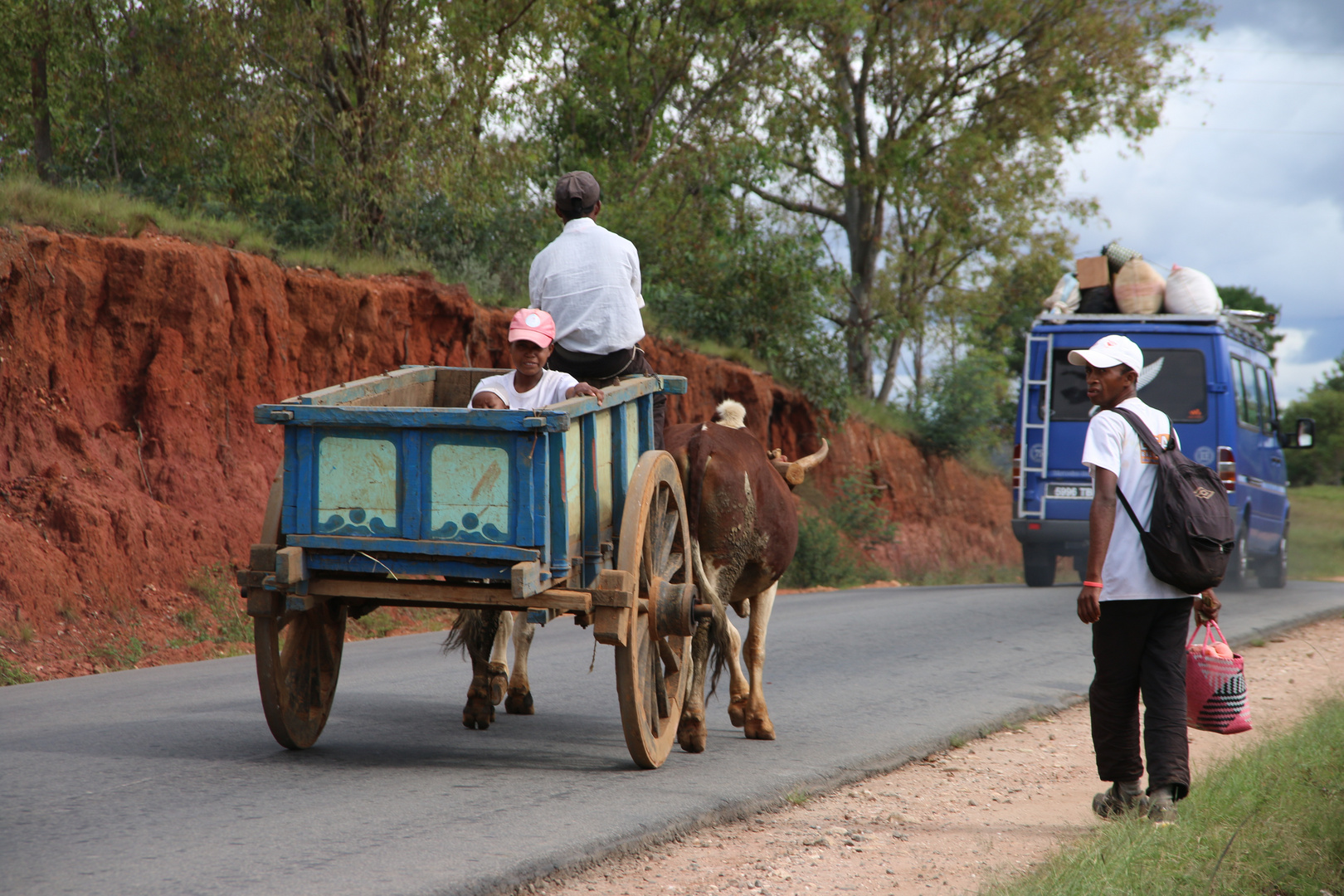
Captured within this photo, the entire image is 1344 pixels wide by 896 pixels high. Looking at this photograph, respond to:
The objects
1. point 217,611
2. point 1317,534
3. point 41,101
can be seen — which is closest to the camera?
point 217,611

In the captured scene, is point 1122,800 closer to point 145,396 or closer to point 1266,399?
point 145,396

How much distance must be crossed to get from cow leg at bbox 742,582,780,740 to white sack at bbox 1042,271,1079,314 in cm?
952

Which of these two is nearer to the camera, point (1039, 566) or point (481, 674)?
point (481, 674)

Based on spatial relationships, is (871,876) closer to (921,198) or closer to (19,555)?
(19,555)

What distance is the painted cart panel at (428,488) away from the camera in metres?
5.13

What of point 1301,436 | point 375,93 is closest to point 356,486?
point 375,93

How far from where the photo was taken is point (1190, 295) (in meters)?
15.1

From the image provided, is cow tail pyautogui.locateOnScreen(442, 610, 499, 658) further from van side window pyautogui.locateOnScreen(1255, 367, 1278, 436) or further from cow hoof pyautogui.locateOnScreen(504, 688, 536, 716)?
van side window pyautogui.locateOnScreen(1255, 367, 1278, 436)

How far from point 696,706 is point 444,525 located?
2021mm

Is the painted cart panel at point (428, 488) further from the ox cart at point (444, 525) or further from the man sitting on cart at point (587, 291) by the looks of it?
the man sitting on cart at point (587, 291)

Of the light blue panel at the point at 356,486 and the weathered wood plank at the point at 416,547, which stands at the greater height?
the light blue panel at the point at 356,486

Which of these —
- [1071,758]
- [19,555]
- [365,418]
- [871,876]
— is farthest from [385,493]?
[19,555]

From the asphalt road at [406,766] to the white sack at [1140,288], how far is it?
20.6 feet

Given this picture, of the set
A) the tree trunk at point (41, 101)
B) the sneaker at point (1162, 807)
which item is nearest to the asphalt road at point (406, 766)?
the sneaker at point (1162, 807)
